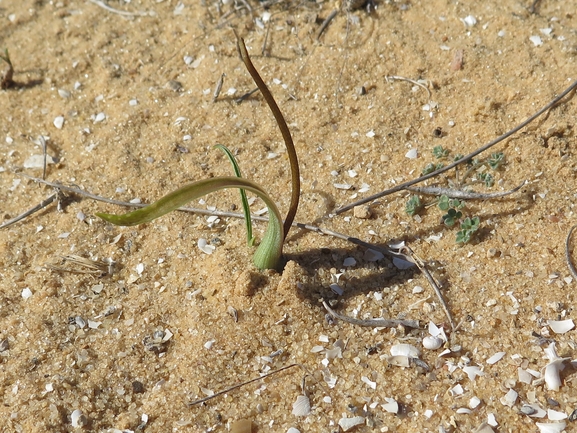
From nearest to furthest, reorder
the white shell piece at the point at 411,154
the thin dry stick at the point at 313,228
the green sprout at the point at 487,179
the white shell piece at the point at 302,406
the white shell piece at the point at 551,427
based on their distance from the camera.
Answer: the white shell piece at the point at 551,427 → the white shell piece at the point at 302,406 → the thin dry stick at the point at 313,228 → the green sprout at the point at 487,179 → the white shell piece at the point at 411,154

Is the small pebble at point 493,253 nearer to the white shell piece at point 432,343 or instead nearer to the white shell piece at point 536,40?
the white shell piece at point 432,343

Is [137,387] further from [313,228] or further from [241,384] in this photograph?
[313,228]

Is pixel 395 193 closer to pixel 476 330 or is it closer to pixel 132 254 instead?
pixel 476 330

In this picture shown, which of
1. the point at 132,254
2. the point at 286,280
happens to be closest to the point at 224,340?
the point at 286,280

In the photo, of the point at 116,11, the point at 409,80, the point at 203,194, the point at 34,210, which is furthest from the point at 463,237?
the point at 116,11

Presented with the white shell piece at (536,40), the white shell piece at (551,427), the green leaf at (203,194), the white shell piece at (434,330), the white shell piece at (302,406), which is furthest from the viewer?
the white shell piece at (536,40)

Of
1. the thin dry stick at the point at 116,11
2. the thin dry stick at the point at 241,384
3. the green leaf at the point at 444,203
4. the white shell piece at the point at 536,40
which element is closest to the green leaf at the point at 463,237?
the green leaf at the point at 444,203

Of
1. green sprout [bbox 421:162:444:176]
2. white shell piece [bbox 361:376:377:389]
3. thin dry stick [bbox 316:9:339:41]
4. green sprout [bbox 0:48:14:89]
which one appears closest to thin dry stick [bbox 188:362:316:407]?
white shell piece [bbox 361:376:377:389]
